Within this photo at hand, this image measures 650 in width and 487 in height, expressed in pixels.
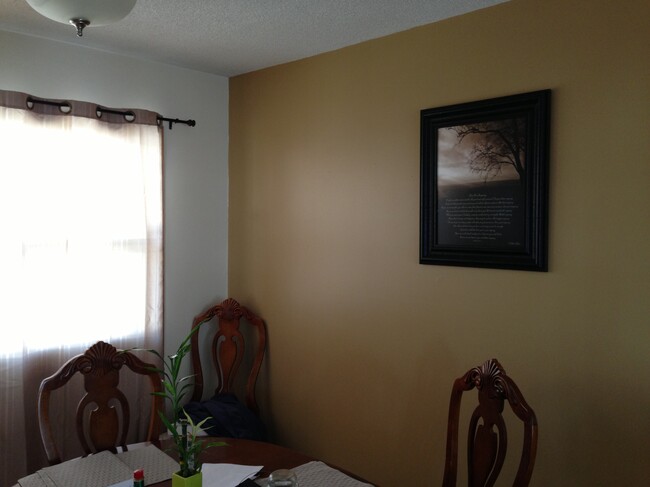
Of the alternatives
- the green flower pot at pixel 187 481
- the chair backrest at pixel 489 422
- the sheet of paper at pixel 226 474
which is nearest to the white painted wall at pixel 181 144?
the sheet of paper at pixel 226 474

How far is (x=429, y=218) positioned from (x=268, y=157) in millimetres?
1289

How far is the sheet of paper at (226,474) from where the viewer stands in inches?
69.2

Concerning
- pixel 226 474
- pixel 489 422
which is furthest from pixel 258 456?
pixel 489 422

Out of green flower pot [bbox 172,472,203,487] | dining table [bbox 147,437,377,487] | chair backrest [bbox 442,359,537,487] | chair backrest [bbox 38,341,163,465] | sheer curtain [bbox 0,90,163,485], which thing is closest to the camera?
green flower pot [bbox 172,472,203,487]

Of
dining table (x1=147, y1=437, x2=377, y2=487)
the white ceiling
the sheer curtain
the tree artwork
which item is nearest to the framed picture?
the tree artwork

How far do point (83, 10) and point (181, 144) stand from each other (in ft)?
6.09

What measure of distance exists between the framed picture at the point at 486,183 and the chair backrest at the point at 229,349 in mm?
1351

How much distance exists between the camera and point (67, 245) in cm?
284

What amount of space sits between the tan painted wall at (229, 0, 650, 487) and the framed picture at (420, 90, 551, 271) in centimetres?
6

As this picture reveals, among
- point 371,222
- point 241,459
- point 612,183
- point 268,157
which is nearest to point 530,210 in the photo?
point 612,183

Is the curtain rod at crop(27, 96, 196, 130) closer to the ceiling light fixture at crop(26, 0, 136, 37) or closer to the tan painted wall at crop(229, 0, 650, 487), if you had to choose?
the tan painted wall at crop(229, 0, 650, 487)

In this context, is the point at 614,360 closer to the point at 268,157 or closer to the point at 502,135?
the point at 502,135

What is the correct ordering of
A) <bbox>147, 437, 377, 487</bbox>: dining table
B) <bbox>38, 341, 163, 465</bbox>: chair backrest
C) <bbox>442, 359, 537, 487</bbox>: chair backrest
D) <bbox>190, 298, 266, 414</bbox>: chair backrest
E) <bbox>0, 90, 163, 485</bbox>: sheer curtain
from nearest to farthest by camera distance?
1. <bbox>442, 359, 537, 487</bbox>: chair backrest
2. <bbox>147, 437, 377, 487</bbox>: dining table
3. <bbox>38, 341, 163, 465</bbox>: chair backrest
4. <bbox>0, 90, 163, 485</bbox>: sheer curtain
5. <bbox>190, 298, 266, 414</bbox>: chair backrest

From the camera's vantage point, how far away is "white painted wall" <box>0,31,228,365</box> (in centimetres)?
292
